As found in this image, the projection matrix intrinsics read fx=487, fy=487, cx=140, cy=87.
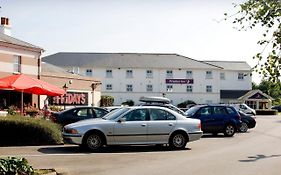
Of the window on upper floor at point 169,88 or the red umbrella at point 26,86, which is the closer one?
the red umbrella at point 26,86

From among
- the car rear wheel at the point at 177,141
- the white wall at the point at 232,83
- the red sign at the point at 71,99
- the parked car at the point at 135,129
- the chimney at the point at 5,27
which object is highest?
the chimney at the point at 5,27

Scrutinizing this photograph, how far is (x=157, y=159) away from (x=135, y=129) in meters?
2.28

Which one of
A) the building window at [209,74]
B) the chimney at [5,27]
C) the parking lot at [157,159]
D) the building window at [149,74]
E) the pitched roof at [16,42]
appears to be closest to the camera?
the parking lot at [157,159]

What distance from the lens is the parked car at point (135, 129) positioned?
16.2 meters

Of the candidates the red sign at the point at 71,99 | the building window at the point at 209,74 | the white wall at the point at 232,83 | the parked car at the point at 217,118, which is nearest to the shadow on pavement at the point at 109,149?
the parked car at the point at 217,118

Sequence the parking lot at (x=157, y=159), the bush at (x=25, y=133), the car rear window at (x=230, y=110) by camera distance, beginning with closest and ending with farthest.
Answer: the parking lot at (x=157, y=159) → the bush at (x=25, y=133) → the car rear window at (x=230, y=110)

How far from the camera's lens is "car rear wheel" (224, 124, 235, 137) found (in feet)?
80.0

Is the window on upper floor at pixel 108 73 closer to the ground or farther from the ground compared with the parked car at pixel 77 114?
farther from the ground

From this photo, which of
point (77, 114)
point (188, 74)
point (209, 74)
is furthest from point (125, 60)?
point (77, 114)

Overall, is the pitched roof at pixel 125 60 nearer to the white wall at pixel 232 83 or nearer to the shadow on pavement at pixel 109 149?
the white wall at pixel 232 83

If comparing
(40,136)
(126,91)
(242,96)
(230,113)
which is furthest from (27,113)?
(242,96)

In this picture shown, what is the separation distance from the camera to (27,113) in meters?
26.9

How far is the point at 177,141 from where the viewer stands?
57.1ft

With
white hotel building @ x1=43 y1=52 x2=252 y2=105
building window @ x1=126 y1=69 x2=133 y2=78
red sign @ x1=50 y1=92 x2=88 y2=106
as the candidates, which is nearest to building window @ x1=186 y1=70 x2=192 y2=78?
white hotel building @ x1=43 y1=52 x2=252 y2=105
